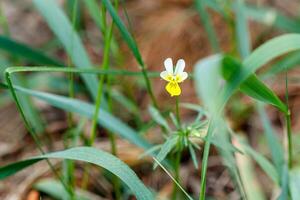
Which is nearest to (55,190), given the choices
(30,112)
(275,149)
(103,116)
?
(103,116)

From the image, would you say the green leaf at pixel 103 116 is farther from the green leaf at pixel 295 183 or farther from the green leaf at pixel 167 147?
the green leaf at pixel 295 183

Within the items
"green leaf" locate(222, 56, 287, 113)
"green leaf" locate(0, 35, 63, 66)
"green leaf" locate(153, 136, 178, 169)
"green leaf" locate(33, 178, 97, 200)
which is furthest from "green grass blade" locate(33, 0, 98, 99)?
"green leaf" locate(222, 56, 287, 113)

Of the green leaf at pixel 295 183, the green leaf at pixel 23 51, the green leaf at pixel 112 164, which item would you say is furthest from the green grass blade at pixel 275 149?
the green leaf at pixel 23 51

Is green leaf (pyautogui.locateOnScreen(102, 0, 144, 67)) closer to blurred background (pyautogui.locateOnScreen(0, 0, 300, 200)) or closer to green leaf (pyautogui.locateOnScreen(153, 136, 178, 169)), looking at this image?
green leaf (pyautogui.locateOnScreen(153, 136, 178, 169))

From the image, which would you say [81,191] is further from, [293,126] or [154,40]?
[154,40]

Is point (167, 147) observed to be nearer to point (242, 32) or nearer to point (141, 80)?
point (242, 32)
